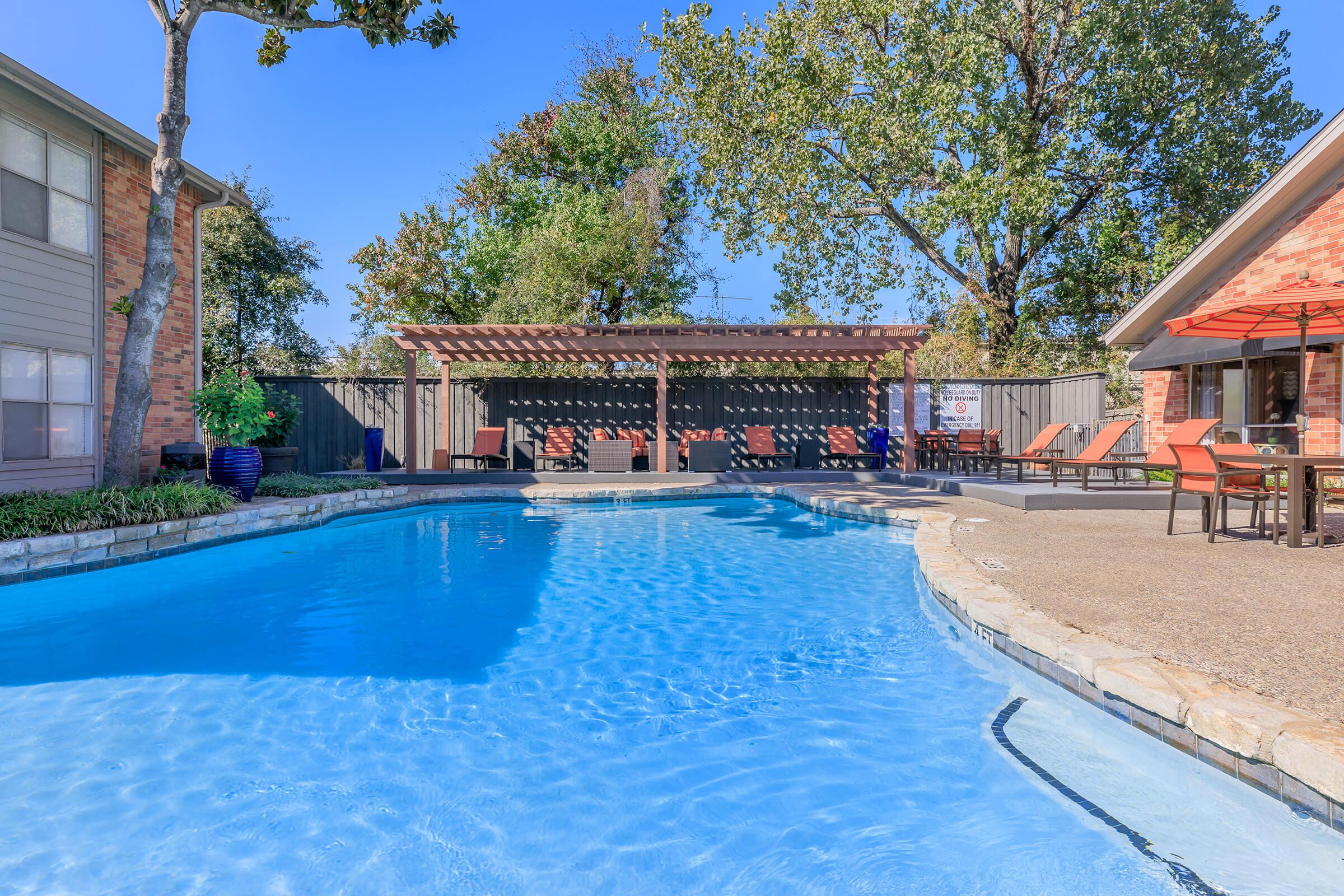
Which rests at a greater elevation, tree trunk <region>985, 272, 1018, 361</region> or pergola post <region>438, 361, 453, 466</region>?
tree trunk <region>985, 272, 1018, 361</region>

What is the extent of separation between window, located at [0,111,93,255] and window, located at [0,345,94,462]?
1.37 metres

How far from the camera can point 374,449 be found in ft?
41.9

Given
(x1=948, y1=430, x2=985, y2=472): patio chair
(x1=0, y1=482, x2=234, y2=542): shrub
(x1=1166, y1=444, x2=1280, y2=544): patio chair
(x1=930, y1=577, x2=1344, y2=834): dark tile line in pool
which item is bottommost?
(x1=930, y1=577, x2=1344, y2=834): dark tile line in pool

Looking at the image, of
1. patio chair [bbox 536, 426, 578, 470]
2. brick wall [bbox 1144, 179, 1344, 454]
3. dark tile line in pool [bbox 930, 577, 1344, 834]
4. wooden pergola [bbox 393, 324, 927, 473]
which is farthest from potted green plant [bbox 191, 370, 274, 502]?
brick wall [bbox 1144, 179, 1344, 454]

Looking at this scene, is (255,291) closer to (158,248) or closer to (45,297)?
(45,297)

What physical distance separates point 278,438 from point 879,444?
11.1 m

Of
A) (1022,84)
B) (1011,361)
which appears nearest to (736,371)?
(1011,361)

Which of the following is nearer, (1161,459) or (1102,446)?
(1102,446)

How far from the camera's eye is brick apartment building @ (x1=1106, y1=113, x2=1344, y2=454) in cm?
820

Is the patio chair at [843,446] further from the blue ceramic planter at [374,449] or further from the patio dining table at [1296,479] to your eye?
the blue ceramic planter at [374,449]

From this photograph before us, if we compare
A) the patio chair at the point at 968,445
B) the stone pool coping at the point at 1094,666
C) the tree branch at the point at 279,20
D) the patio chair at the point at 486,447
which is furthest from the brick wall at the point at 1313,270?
the patio chair at the point at 486,447

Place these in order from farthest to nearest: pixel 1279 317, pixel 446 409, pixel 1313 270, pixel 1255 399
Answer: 1. pixel 446 409
2. pixel 1255 399
3. pixel 1313 270
4. pixel 1279 317

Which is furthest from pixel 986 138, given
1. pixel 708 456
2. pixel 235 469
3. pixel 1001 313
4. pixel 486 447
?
pixel 235 469

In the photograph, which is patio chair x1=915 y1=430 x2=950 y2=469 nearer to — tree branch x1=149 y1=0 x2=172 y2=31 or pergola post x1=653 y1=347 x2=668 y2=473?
pergola post x1=653 y1=347 x2=668 y2=473
